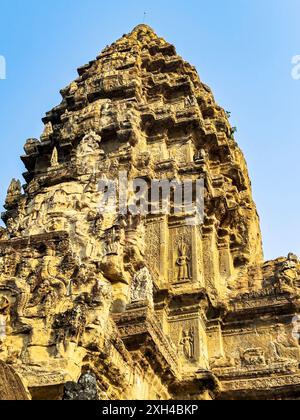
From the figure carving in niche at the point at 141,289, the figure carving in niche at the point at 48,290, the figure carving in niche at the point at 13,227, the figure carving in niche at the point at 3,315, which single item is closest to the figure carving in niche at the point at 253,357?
the figure carving in niche at the point at 141,289

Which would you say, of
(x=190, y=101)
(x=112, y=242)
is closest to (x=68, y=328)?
(x=112, y=242)

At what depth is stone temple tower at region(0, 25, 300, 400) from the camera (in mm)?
9383

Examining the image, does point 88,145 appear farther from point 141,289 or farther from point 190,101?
point 141,289

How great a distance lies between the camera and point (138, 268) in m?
13.1

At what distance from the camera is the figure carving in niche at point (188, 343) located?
13.1 metres

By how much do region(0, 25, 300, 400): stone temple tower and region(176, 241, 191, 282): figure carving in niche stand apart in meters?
0.03

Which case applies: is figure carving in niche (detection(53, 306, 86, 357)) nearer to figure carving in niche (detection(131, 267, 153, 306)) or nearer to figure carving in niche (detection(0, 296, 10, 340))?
figure carving in niche (detection(0, 296, 10, 340))

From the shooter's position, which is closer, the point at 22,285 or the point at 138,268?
the point at 22,285

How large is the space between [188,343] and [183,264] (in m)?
2.30

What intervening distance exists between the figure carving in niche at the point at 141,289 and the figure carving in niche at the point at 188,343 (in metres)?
2.21

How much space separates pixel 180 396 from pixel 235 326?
2.86m

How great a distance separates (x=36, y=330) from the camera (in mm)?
9258

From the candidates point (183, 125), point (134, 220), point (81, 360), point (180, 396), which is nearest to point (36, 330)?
point (81, 360)

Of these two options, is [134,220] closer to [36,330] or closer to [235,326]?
[235,326]
